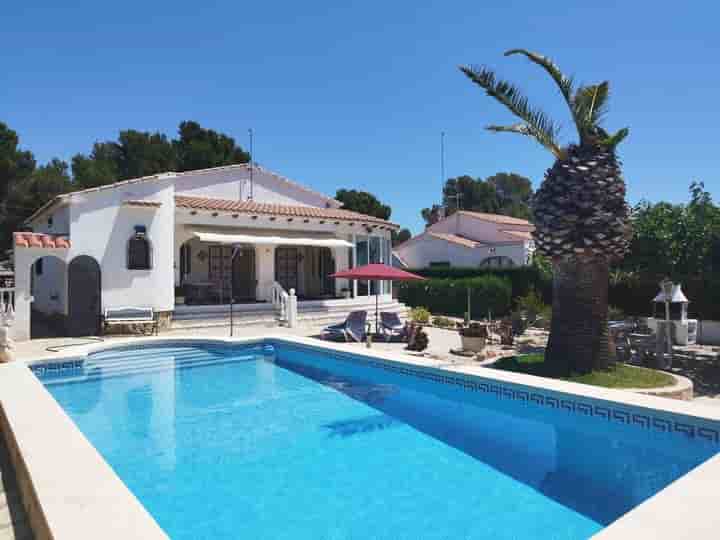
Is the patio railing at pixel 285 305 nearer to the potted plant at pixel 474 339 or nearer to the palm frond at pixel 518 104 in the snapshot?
the potted plant at pixel 474 339

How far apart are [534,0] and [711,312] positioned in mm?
18055

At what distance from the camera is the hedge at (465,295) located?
109ft

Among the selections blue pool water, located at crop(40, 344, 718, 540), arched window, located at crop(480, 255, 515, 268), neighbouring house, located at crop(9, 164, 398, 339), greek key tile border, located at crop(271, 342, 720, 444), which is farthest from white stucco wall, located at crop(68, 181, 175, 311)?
arched window, located at crop(480, 255, 515, 268)

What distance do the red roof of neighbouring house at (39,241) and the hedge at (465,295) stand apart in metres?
22.5

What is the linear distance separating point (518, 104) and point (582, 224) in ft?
14.0

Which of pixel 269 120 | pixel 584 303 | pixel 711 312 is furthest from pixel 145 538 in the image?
pixel 269 120

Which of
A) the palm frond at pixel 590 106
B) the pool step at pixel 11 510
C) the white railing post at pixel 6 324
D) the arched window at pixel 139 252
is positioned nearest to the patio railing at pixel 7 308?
the white railing post at pixel 6 324

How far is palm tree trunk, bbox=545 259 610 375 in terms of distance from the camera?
44.9 ft

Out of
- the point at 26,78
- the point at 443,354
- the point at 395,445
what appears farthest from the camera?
the point at 26,78

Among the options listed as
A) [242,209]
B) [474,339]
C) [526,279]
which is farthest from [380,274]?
[526,279]

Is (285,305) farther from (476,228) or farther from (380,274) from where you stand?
(476,228)

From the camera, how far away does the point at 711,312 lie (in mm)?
24359

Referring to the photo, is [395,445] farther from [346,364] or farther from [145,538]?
[346,364]

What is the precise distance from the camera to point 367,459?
9.20 m
